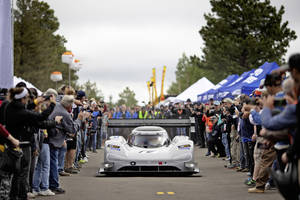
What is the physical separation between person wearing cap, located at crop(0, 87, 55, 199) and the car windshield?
7322mm

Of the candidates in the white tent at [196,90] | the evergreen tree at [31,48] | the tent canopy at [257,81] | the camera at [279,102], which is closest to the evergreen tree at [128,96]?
the evergreen tree at [31,48]

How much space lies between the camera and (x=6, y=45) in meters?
13.7

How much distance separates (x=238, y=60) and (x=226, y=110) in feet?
132

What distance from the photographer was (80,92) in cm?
1559

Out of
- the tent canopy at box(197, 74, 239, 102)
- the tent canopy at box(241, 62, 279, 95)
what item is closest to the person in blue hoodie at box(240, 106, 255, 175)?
the tent canopy at box(241, 62, 279, 95)

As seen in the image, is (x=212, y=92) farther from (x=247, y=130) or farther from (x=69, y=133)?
(x=69, y=133)

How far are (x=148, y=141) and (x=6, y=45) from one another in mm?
4930

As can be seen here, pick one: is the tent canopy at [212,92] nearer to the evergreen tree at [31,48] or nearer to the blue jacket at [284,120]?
the blue jacket at [284,120]

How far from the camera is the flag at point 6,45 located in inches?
531

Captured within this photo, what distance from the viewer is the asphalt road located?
10.7 meters

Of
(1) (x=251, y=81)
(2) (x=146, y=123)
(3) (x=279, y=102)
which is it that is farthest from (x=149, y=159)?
(1) (x=251, y=81)

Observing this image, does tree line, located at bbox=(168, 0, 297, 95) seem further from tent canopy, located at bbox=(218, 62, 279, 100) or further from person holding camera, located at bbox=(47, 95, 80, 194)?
person holding camera, located at bbox=(47, 95, 80, 194)

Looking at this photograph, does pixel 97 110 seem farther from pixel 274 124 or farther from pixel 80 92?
pixel 274 124

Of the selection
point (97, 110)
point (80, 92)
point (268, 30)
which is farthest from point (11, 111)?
point (268, 30)
